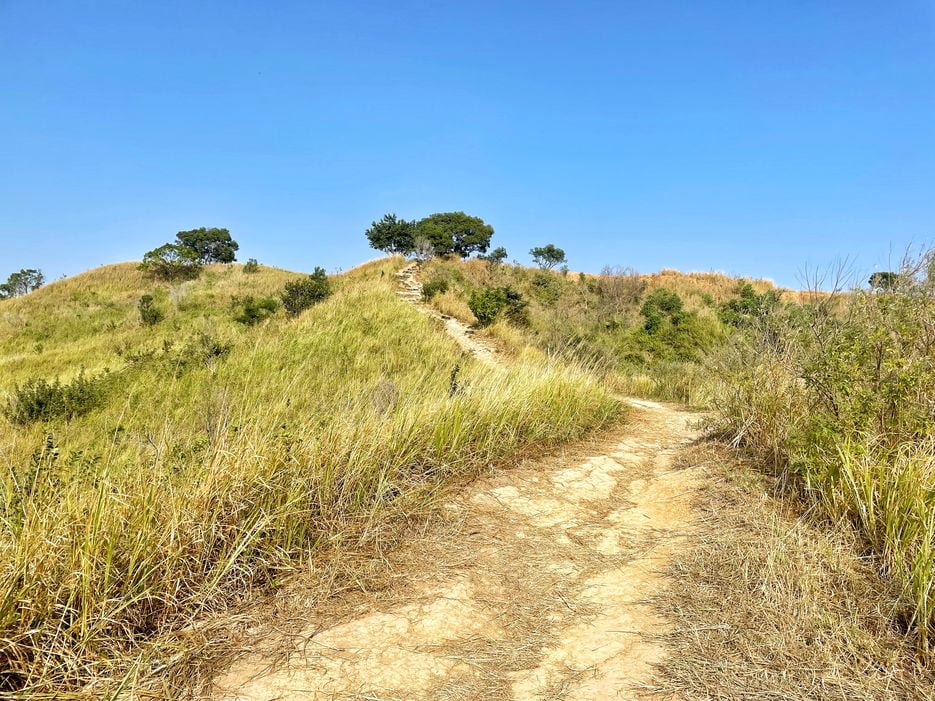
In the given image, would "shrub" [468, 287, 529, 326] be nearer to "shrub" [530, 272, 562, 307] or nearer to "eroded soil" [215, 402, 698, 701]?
"shrub" [530, 272, 562, 307]

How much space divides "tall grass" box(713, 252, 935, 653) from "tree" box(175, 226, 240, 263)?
4647 cm

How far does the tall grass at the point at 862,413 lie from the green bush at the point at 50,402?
8991 mm

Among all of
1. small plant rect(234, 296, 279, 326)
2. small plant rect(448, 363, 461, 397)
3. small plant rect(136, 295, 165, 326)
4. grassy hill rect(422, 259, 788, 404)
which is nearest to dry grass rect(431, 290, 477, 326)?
grassy hill rect(422, 259, 788, 404)

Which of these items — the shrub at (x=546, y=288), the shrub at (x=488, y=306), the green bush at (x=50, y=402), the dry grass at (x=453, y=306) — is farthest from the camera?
the shrub at (x=546, y=288)

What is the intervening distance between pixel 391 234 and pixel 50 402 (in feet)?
102

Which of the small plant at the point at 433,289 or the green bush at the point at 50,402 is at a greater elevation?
the small plant at the point at 433,289

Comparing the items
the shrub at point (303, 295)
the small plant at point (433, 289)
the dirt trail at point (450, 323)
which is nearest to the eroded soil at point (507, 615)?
the dirt trail at point (450, 323)

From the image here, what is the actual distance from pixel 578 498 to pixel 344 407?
2.05 metres

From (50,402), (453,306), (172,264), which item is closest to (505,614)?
(50,402)

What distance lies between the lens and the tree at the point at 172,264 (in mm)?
26938

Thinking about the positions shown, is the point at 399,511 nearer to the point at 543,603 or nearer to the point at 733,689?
the point at 543,603

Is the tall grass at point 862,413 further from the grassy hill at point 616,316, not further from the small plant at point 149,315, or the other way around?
the small plant at point 149,315

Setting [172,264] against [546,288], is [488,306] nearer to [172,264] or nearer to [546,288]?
[546,288]

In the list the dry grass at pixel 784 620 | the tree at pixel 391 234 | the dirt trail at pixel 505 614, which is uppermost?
→ the tree at pixel 391 234
